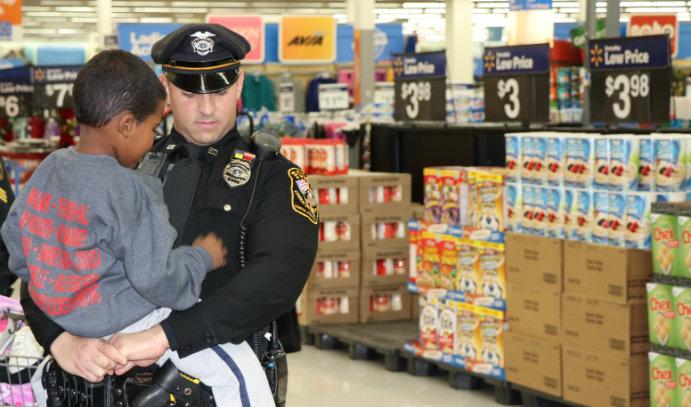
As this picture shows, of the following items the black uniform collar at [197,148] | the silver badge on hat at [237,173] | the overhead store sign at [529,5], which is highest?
the overhead store sign at [529,5]

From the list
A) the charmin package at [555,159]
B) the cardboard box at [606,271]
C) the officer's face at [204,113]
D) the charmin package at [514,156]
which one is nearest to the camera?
the officer's face at [204,113]

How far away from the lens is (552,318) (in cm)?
530

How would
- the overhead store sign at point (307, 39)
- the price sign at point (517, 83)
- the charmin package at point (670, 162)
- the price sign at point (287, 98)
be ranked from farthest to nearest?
the overhead store sign at point (307, 39)
the price sign at point (287, 98)
the price sign at point (517, 83)
the charmin package at point (670, 162)

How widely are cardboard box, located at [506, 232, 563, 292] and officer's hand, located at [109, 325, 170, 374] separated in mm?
3429

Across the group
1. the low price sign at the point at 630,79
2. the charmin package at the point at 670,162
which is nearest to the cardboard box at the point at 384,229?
the low price sign at the point at 630,79

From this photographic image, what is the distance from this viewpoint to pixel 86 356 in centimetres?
212

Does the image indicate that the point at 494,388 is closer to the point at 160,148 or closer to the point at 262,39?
the point at 160,148

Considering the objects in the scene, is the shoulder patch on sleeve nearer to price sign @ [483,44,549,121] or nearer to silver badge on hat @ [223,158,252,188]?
silver badge on hat @ [223,158,252,188]

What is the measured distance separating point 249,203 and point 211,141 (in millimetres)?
231

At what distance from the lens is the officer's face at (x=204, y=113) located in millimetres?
2469

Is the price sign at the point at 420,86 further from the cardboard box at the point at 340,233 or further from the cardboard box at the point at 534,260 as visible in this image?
the cardboard box at the point at 534,260

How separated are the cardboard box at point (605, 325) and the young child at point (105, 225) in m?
3.18

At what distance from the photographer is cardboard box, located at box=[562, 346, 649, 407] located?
192 inches

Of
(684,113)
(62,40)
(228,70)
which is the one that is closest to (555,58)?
(684,113)
